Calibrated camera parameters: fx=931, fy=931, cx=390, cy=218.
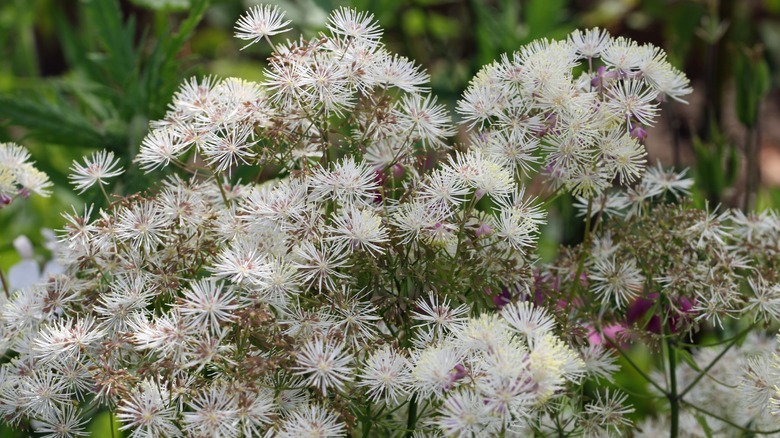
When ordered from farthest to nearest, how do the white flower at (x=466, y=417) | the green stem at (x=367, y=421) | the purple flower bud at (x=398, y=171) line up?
the purple flower bud at (x=398, y=171)
the green stem at (x=367, y=421)
the white flower at (x=466, y=417)

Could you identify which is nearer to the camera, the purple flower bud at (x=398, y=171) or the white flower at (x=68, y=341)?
the white flower at (x=68, y=341)

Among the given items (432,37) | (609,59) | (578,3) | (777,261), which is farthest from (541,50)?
(578,3)

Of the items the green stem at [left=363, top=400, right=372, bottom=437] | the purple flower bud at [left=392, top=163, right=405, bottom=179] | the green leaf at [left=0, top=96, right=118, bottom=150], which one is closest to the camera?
the green stem at [left=363, top=400, right=372, bottom=437]

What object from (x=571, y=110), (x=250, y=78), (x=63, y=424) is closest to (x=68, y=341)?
(x=63, y=424)

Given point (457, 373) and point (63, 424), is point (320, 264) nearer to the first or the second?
point (457, 373)

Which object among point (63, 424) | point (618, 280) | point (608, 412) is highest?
point (618, 280)

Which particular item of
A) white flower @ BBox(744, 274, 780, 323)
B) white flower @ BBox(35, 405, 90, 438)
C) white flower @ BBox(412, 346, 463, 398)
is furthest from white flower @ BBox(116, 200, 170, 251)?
white flower @ BBox(744, 274, 780, 323)

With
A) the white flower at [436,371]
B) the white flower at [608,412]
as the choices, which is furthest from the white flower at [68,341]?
the white flower at [608,412]

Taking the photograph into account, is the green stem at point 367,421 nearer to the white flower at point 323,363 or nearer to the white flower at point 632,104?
the white flower at point 323,363

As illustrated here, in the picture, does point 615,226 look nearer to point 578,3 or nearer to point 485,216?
point 485,216

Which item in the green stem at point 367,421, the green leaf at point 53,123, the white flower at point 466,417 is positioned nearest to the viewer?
the white flower at point 466,417

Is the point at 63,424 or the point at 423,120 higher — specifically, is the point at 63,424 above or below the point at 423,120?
below

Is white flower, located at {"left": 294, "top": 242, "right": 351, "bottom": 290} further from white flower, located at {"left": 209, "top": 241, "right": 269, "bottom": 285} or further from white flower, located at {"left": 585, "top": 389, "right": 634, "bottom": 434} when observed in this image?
white flower, located at {"left": 585, "top": 389, "right": 634, "bottom": 434}
